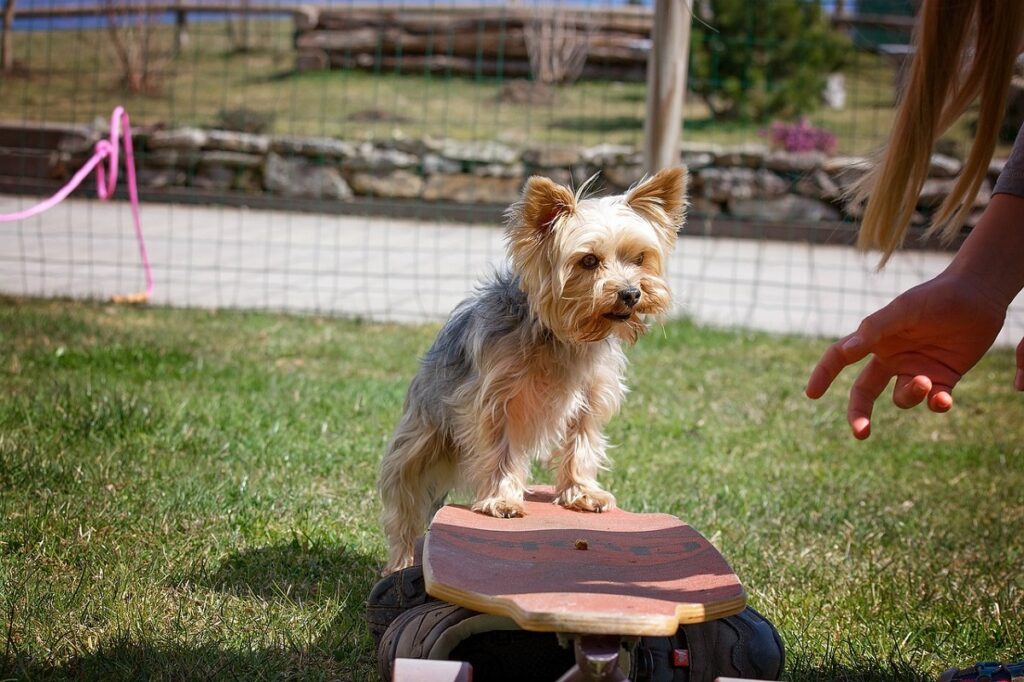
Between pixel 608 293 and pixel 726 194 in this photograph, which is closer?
pixel 608 293

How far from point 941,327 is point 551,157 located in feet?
33.4

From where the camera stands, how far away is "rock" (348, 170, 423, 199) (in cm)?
1173

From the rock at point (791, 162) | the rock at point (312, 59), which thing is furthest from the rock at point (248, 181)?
the rock at point (312, 59)

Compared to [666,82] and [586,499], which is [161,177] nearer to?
[666,82]

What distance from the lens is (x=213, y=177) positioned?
38.5 ft

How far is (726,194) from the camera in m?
11.8

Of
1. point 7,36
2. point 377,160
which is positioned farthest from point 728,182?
point 7,36

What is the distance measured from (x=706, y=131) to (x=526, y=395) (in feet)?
44.7

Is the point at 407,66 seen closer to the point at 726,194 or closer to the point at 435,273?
the point at 726,194

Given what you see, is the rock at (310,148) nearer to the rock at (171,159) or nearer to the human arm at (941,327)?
the rock at (171,159)

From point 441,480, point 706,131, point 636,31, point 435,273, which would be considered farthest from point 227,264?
point 636,31

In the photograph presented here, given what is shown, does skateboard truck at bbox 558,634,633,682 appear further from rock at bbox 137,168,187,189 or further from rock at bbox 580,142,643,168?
rock at bbox 137,168,187,189

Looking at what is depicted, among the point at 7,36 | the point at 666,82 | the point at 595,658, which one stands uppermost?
the point at 7,36

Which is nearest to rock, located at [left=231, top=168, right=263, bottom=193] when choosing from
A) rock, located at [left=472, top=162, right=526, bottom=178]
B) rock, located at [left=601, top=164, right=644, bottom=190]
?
rock, located at [left=472, top=162, right=526, bottom=178]
